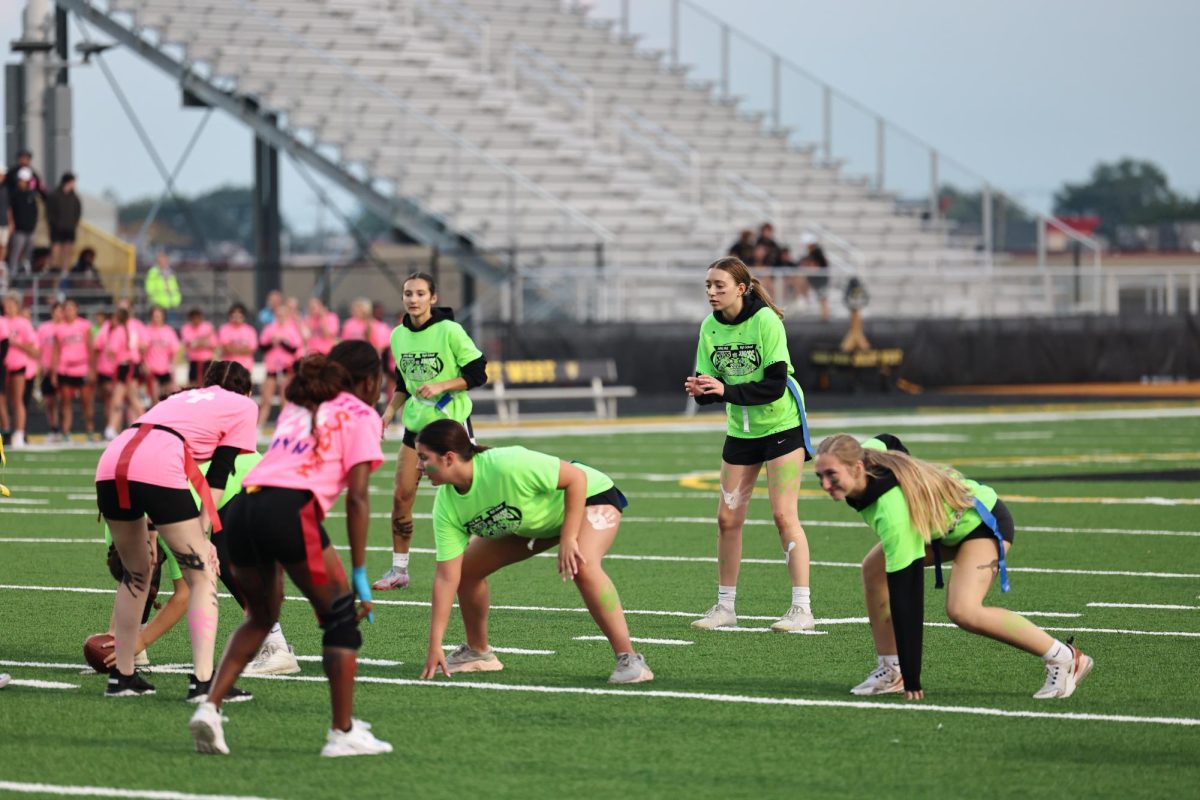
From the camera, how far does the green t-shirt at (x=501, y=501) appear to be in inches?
305

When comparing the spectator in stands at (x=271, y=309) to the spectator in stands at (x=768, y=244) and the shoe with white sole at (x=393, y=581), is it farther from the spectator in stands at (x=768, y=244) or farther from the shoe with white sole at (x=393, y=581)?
the shoe with white sole at (x=393, y=581)

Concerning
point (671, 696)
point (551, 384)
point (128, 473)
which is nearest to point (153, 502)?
point (128, 473)

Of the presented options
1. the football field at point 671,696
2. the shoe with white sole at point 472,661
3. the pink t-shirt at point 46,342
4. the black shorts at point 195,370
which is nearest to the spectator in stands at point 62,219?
the pink t-shirt at point 46,342

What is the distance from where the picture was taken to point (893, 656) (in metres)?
7.76

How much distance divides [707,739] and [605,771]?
62 cm

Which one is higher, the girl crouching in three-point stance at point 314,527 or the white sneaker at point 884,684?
the girl crouching in three-point stance at point 314,527

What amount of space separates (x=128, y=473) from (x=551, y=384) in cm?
2004

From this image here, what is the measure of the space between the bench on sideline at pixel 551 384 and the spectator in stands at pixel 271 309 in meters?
3.05

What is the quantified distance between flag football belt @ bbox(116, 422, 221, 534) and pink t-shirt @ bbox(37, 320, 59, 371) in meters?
16.8

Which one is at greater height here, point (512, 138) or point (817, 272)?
point (512, 138)

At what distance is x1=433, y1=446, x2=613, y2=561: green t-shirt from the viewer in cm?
776

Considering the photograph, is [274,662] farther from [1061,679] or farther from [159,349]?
[159,349]

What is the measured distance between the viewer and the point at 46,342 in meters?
24.0

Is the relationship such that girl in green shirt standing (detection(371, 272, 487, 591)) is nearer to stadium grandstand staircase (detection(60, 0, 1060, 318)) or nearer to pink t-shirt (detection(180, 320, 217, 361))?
pink t-shirt (detection(180, 320, 217, 361))
